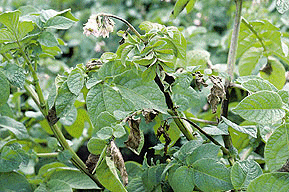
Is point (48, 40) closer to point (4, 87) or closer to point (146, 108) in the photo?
point (4, 87)

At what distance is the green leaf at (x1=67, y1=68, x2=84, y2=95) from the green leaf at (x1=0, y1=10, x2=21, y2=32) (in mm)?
147

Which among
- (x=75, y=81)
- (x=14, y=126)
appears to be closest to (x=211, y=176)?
(x=75, y=81)

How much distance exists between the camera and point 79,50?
97.3 inches

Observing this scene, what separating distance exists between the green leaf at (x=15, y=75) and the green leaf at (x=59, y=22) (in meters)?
0.10

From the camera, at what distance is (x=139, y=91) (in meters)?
0.64

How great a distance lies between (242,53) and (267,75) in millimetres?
91

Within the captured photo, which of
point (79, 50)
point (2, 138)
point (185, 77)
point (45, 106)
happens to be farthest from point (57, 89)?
point (79, 50)

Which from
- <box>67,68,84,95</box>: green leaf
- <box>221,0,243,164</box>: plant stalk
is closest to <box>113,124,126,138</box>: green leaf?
<box>67,68,84,95</box>: green leaf

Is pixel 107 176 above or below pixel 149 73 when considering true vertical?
below

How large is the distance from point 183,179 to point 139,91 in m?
0.16

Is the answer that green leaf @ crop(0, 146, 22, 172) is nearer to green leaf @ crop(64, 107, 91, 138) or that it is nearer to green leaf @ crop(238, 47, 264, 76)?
green leaf @ crop(64, 107, 91, 138)

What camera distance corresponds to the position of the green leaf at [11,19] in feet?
2.19

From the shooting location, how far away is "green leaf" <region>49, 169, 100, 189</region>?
779 millimetres

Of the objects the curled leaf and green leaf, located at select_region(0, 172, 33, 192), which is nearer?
the curled leaf
